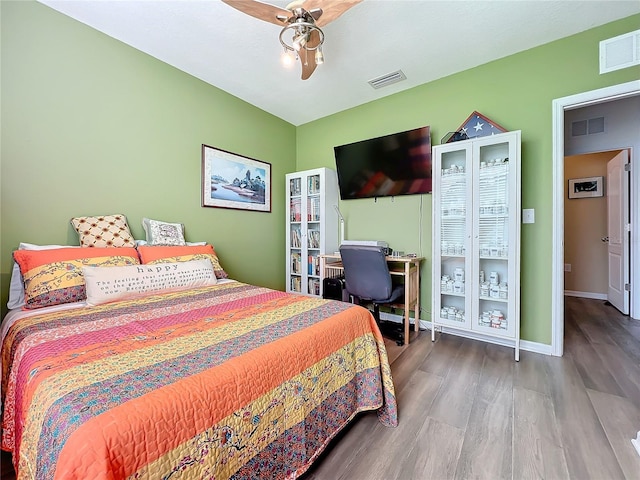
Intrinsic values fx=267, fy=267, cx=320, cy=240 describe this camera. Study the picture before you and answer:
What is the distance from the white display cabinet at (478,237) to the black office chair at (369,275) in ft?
1.65

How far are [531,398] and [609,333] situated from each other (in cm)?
183

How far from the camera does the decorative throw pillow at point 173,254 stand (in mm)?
1996

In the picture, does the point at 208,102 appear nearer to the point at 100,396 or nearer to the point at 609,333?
the point at 100,396

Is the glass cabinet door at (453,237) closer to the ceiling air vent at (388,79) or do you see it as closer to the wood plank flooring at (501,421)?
the wood plank flooring at (501,421)

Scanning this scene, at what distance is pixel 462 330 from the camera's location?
2.61 metres

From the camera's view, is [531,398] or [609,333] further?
[609,333]

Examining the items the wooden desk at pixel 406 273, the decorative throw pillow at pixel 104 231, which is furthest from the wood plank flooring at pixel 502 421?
the decorative throw pillow at pixel 104 231

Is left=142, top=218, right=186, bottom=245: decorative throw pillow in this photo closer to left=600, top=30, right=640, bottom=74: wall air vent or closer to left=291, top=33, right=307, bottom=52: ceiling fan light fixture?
left=291, top=33, right=307, bottom=52: ceiling fan light fixture

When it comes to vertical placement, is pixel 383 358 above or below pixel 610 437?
above

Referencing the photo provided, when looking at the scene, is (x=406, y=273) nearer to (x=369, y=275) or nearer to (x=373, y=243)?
(x=369, y=275)

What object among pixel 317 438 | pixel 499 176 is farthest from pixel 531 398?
pixel 499 176

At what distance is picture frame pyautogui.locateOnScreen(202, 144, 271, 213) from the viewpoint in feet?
9.36

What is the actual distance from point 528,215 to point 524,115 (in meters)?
0.90

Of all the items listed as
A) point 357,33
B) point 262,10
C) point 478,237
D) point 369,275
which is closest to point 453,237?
point 478,237
